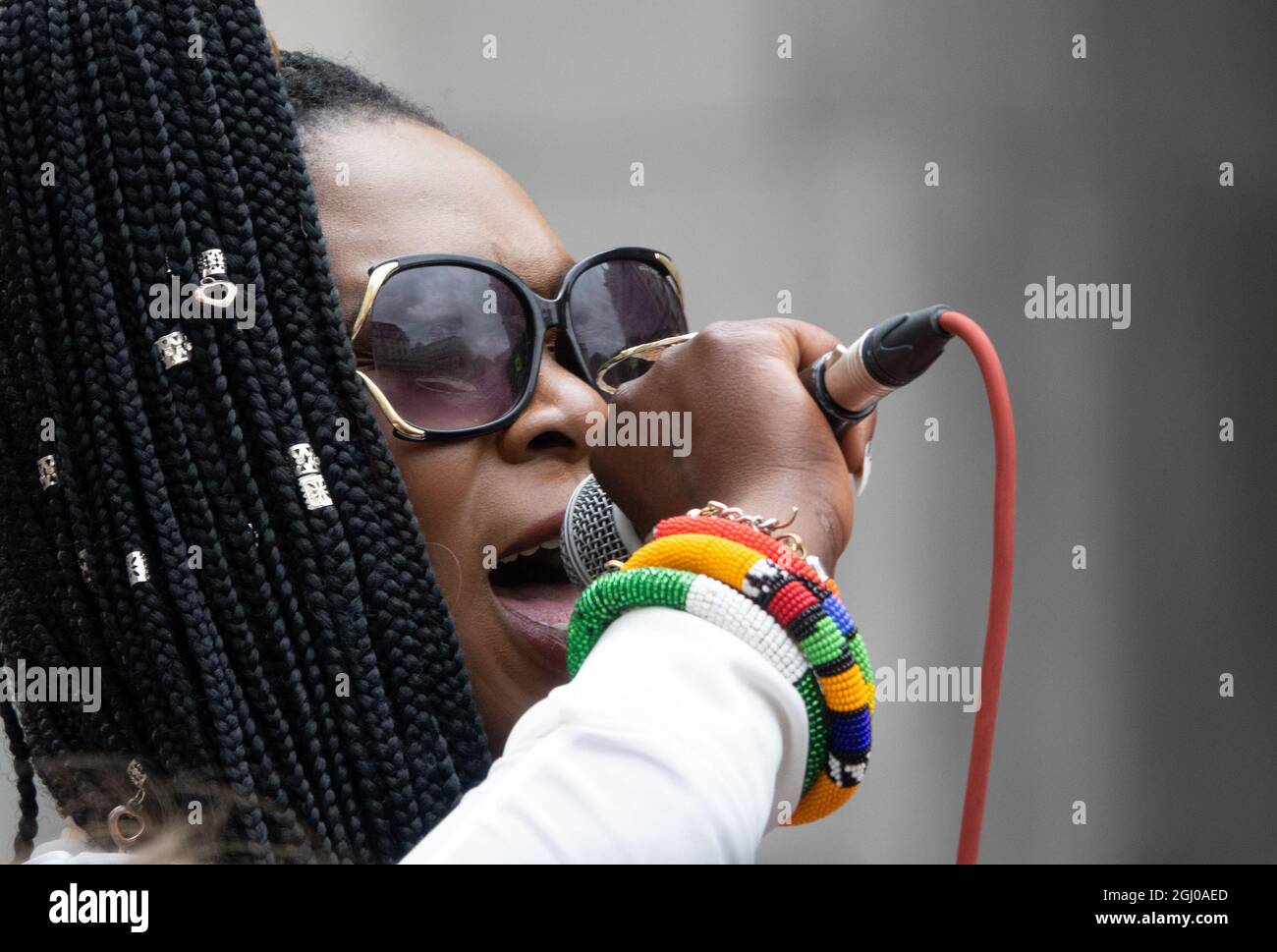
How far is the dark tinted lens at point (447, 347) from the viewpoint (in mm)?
1361

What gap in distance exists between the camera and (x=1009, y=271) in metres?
2.50

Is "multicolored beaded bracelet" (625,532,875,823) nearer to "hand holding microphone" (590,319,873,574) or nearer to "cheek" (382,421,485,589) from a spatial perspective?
"hand holding microphone" (590,319,873,574)

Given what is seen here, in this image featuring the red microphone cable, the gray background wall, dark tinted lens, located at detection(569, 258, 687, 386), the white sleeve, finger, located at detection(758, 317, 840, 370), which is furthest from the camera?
the gray background wall

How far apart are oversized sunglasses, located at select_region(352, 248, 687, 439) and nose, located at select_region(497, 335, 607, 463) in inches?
0.7

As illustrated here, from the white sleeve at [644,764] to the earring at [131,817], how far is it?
21.3 inches

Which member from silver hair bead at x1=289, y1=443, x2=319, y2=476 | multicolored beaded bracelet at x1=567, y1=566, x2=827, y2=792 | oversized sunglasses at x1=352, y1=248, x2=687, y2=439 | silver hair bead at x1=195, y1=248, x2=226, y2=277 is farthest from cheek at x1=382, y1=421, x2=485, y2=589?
multicolored beaded bracelet at x1=567, y1=566, x2=827, y2=792

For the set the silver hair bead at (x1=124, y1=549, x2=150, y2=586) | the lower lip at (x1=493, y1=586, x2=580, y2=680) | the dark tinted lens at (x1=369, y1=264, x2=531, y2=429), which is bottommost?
Result: the lower lip at (x1=493, y1=586, x2=580, y2=680)

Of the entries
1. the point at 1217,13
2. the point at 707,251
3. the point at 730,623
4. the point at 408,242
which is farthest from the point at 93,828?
the point at 1217,13

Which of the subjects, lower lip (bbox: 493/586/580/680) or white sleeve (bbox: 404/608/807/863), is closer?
white sleeve (bbox: 404/608/807/863)

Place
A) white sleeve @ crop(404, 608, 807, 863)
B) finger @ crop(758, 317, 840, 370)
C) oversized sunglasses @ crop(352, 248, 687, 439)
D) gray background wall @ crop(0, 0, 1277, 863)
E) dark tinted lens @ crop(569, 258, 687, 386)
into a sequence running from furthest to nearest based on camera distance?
gray background wall @ crop(0, 0, 1277, 863) < dark tinted lens @ crop(569, 258, 687, 386) < oversized sunglasses @ crop(352, 248, 687, 439) < finger @ crop(758, 317, 840, 370) < white sleeve @ crop(404, 608, 807, 863)

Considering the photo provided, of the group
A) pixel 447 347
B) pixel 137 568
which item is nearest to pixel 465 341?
pixel 447 347

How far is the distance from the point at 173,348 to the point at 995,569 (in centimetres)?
76

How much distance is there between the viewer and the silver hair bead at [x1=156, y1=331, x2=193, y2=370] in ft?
4.05
